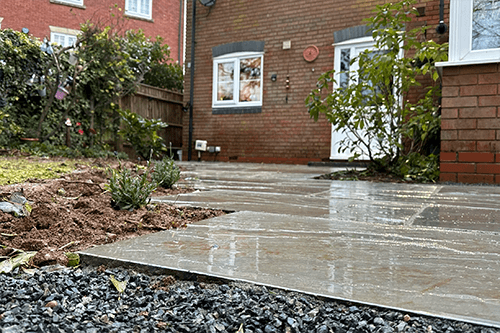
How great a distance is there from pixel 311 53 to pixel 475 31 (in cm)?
477

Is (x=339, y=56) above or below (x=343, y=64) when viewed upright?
above

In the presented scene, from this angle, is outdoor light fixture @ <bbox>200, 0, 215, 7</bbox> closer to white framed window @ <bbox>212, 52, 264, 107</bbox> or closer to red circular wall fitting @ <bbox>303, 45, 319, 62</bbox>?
white framed window @ <bbox>212, 52, 264, 107</bbox>

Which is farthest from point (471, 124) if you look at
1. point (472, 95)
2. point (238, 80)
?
point (238, 80)

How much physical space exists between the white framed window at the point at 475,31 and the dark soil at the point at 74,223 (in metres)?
3.03

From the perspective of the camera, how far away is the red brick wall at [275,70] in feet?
27.1

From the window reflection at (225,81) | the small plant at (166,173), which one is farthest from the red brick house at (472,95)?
the window reflection at (225,81)

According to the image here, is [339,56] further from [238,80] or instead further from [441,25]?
[238,80]

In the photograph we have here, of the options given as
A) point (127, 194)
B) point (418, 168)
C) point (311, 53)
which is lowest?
point (127, 194)

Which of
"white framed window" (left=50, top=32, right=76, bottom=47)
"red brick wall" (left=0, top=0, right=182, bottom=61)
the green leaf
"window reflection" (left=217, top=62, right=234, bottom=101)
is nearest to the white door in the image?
"window reflection" (left=217, top=62, right=234, bottom=101)

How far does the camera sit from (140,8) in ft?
50.2

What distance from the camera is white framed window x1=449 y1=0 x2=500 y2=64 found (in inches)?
147

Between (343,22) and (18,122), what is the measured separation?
20.4 ft

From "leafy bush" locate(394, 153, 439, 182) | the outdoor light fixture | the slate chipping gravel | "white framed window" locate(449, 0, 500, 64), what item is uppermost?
the outdoor light fixture

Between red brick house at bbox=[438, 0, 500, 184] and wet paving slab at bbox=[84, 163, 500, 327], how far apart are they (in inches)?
64.6
